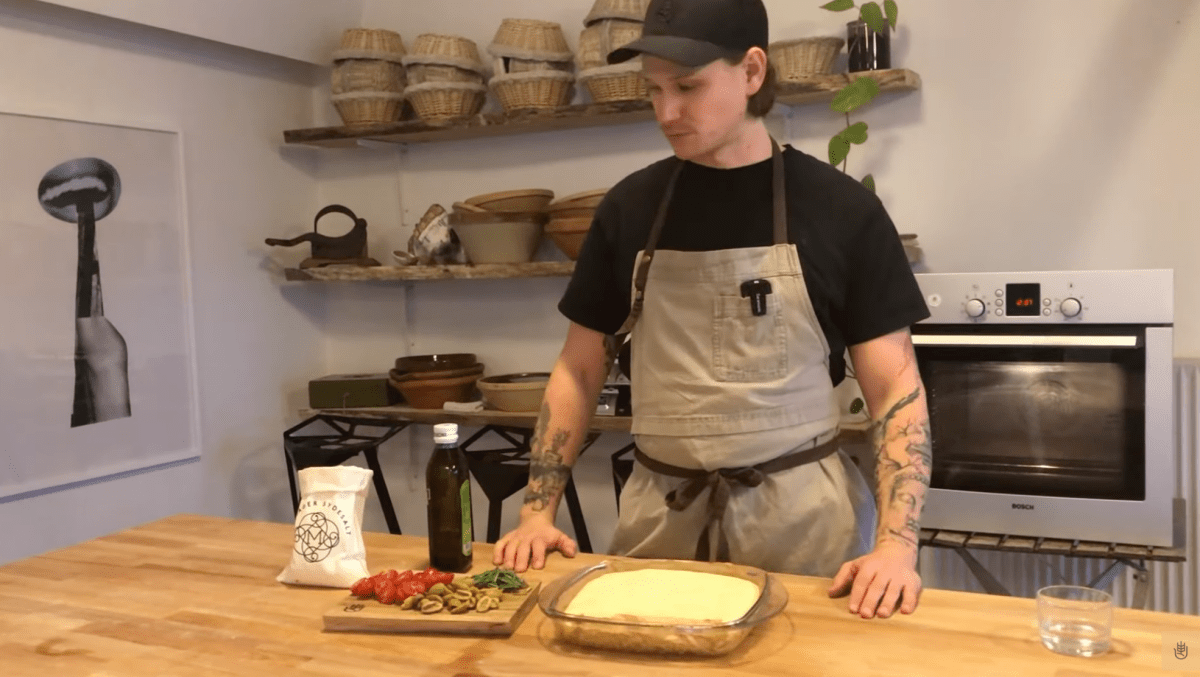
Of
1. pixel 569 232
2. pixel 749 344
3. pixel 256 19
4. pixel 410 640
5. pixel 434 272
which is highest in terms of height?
pixel 256 19

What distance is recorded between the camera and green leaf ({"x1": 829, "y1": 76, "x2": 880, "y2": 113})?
9.52 ft

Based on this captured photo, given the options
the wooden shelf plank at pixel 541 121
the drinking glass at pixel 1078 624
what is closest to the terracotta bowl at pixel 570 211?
the wooden shelf plank at pixel 541 121

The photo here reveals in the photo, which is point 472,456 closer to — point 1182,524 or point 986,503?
point 986,503

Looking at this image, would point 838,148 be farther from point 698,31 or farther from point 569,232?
point 698,31

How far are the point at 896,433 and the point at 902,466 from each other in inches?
2.1

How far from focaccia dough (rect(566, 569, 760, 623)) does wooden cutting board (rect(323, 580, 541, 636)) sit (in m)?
0.09

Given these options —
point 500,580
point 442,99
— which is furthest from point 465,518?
point 442,99

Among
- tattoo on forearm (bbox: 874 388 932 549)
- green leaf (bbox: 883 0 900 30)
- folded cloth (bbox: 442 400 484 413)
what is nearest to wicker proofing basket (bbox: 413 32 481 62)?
folded cloth (bbox: 442 400 484 413)

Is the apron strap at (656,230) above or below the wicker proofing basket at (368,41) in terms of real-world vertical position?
below

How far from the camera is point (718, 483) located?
67.9 inches

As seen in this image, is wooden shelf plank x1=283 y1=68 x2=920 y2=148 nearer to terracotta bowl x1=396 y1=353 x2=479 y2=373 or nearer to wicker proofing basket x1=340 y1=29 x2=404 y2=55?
wicker proofing basket x1=340 y1=29 x2=404 y2=55

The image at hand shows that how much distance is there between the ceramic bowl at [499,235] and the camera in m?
3.44

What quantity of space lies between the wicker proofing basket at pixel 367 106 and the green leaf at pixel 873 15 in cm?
164

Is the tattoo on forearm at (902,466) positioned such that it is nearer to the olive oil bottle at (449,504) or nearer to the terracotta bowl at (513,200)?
the olive oil bottle at (449,504)
